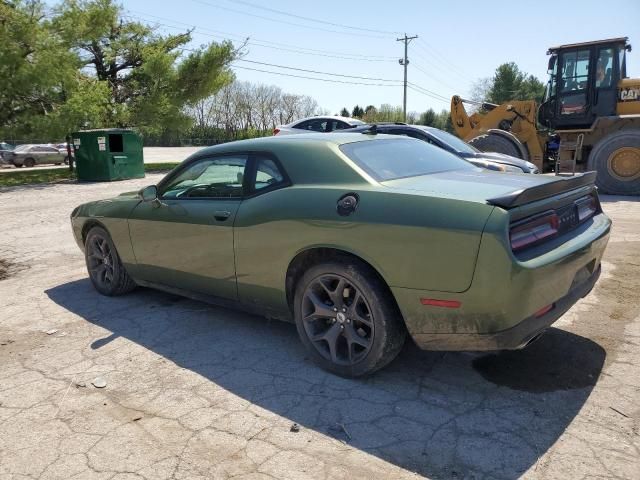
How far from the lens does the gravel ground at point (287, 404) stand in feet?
7.98

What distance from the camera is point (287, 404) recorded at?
2973 millimetres

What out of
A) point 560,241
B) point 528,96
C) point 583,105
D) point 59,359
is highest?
point 528,96

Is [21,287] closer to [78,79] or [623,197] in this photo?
[623,197]

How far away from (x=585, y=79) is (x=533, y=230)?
1076cm

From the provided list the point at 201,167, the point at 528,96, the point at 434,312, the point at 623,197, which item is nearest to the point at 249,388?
the point at 434,312

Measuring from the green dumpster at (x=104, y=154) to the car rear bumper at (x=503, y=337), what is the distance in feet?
56.5

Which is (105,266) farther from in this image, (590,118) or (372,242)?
(590,118)

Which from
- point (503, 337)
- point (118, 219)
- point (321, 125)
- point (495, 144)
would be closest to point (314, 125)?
point (321, 125)

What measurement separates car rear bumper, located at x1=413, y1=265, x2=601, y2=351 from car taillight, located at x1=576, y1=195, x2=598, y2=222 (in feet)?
1.96

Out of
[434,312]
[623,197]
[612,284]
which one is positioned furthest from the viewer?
[623,197]

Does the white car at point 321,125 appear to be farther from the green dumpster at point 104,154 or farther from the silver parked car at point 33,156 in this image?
the silver parked car at point 33,156

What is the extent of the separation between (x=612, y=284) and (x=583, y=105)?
27.0ft

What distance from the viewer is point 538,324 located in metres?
2.72

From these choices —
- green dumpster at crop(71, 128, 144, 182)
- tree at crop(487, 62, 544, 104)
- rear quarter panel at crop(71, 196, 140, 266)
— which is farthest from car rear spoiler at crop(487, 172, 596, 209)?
tree at crop(487, 62, 544, 104)
